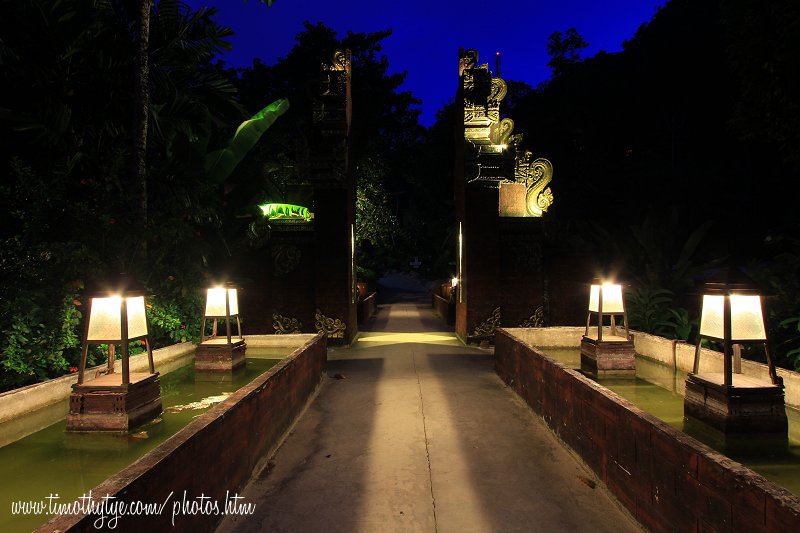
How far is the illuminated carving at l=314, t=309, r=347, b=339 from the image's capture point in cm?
1255

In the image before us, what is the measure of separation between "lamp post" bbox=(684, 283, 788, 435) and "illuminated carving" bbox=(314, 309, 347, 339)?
8312 mm

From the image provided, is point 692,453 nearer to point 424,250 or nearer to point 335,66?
point 335,66

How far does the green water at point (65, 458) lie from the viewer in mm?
4180

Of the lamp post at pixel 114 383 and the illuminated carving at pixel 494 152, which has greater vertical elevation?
the illuminated carving at pixel 494 152

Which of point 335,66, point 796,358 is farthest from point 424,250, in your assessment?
point 796,358

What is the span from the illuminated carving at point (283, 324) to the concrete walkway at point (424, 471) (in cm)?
428

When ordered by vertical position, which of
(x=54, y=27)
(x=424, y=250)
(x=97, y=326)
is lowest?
(x=97, y=326)

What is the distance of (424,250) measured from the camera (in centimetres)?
3906

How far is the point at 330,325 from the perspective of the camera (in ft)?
41.2

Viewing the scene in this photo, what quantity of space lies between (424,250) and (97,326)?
1323 inches

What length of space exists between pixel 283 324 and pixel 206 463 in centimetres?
915

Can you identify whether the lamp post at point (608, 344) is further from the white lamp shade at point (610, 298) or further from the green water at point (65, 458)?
the green water at point (65, 458)

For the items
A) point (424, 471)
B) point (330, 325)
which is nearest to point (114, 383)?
point (424, 471)

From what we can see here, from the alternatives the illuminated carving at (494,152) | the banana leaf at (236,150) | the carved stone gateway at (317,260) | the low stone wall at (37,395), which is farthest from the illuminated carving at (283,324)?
the illuminated carving at (494,152)
